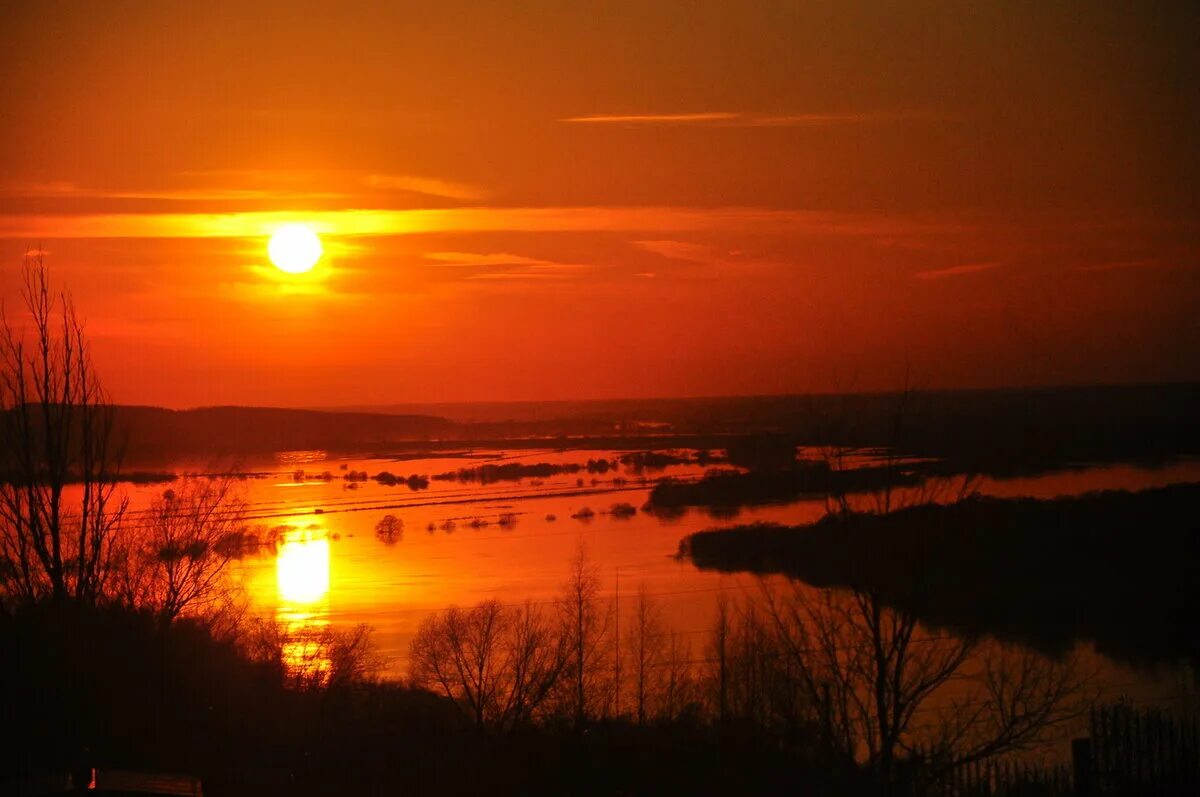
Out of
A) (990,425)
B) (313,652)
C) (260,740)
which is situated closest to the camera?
(260,740)

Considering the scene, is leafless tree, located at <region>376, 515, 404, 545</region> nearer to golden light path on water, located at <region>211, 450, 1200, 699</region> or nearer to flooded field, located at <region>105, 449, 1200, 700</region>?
flooded field, located at <region>105, 449, 1200, 700</region>

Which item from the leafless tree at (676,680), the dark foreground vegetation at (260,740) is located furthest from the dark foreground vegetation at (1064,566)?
the dark foreground vegetation at (260,740)

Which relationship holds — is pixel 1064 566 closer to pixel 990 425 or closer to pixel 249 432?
pixel 990 425

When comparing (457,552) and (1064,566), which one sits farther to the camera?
(457,552)

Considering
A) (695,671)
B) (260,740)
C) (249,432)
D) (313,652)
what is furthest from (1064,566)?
(249,432)

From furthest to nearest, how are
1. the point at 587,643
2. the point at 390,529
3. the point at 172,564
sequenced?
1. the point at 390,529
2. the point at 587,643
3. the point at 172,564

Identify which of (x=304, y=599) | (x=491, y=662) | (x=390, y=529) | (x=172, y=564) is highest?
(x=390, y=529)

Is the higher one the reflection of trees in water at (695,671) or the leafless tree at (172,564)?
the leafless tree at (172,564)

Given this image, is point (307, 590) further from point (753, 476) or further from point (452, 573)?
point (753, 476)

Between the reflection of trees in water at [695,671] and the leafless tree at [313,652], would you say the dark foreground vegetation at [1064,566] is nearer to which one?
the reflection of trees in water at [695,671]
